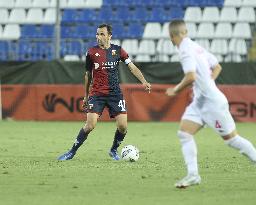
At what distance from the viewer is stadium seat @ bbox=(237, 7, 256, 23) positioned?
28.5m

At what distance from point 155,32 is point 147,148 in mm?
14021

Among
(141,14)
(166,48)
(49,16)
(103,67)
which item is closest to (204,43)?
(166,48)

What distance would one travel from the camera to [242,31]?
2844cm

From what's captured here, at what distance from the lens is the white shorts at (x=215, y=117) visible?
8789mm

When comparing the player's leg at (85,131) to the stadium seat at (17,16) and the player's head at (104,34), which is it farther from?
the stadium seat at (17,16)

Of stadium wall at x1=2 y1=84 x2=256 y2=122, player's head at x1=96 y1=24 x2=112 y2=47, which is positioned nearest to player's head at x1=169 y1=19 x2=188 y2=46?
player's head at x1=96 y1=24 x2=112 y2=47

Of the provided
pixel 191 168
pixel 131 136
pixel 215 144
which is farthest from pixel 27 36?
A: pixel 191 168

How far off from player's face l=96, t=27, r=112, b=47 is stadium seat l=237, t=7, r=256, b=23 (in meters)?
16.6

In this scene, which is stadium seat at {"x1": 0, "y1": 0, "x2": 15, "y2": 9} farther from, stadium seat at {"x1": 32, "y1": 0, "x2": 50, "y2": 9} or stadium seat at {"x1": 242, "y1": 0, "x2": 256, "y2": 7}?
stadium seat at {"x1": 242, "y1": 0, "x2": 256, "y2": 7}

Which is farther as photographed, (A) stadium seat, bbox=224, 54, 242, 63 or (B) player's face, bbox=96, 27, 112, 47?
(A) stadium seat, bbox=224, 54, 242, 63

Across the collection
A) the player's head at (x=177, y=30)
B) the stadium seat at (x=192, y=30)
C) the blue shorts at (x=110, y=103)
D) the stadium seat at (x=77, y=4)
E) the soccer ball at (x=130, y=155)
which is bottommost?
the soccer ball at (x=130, y=155)

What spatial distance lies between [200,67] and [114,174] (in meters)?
2.41

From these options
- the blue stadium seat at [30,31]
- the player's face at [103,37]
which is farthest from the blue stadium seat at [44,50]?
the player's face at [103,37]

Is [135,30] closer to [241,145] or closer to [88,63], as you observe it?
[88,63]
